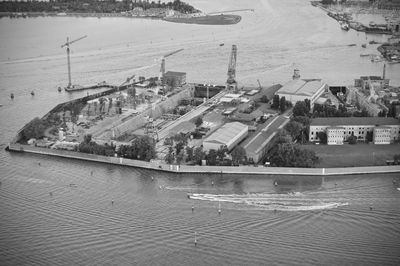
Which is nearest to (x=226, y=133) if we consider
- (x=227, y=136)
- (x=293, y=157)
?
(x=227, y=136)

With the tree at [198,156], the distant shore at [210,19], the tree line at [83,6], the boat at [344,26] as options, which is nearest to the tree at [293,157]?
the tree at [198,156]

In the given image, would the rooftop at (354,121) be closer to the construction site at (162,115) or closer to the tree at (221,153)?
the construction site at (162,115)

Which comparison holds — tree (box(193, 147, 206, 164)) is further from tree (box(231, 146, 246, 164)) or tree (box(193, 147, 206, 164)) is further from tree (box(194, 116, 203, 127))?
tree (box(194, 116, 203, 127))

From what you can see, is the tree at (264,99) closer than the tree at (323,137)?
No

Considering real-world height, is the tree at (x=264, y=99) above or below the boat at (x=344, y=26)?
below

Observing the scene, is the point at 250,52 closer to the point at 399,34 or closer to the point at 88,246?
the point at 399,34

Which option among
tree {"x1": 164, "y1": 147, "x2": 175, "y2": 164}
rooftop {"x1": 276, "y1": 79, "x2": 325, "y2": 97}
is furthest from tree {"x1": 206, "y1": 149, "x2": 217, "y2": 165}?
rooftop {"x1": 276, "y1": 79, "x2": 325, "y2": 97}
